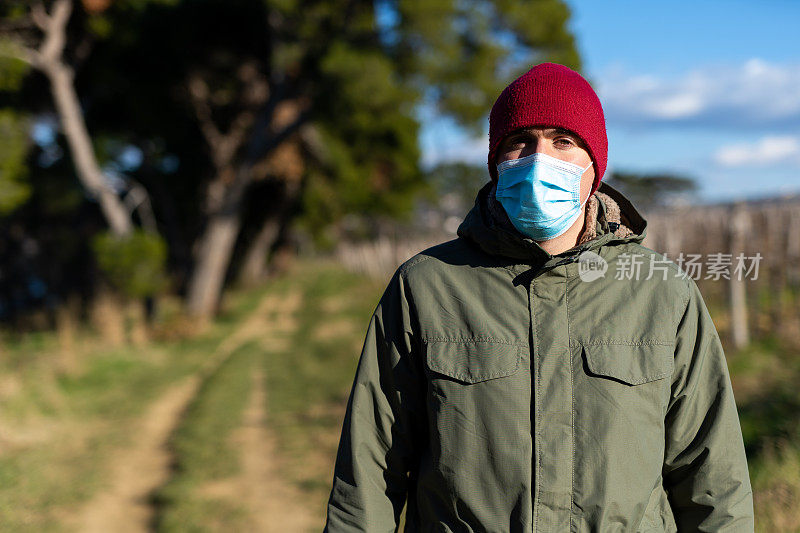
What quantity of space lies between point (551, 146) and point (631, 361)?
2.04 feet

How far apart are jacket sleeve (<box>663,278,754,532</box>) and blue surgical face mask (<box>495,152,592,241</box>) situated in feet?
1.30

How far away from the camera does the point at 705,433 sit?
71.9 inches

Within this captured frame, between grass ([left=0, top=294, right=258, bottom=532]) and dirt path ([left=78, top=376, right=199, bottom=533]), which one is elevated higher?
grass ([left=0, top=294, right=258, bottom=532])

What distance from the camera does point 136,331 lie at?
40.2 feet

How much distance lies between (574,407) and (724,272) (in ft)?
23.1

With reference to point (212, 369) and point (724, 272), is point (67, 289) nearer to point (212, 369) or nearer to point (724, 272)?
point (212, 369)

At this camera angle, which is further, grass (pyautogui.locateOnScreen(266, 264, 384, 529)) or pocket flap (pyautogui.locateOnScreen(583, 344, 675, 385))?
grass (pyautogui.locateOnScreen(266, 264, 384, 529))

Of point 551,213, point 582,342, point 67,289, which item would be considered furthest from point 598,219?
point 67,289

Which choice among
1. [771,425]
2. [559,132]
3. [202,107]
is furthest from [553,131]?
[202,107]

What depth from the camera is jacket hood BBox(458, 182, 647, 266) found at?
5.89 ft

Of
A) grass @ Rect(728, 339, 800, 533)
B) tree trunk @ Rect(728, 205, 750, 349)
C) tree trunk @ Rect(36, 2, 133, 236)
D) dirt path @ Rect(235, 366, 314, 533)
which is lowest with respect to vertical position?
dirt path @ Rect(235, 366, 314, 533)

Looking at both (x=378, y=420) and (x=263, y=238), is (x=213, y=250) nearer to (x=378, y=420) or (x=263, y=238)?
(x=263, y=238)

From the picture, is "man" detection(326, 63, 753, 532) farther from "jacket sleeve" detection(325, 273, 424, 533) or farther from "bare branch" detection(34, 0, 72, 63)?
"bare branch" detection(34, 0, 72, 63)

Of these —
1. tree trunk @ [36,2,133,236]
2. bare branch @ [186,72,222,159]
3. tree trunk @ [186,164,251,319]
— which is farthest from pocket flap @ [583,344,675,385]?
bare branch @ [186,72,222,159]
